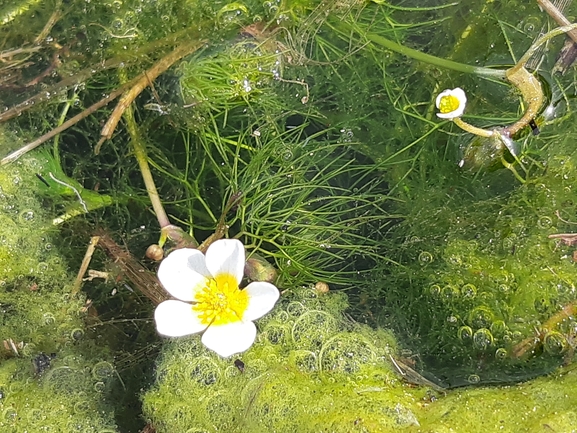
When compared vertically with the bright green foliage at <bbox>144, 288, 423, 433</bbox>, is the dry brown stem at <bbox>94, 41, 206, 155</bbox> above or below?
above

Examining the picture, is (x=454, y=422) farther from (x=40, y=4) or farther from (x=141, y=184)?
(x=40, y=4)

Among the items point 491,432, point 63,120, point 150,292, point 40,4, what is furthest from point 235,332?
point 40,4

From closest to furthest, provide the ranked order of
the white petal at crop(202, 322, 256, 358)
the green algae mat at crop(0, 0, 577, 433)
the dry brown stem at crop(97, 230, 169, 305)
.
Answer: the white petal at crop(202, 322, 256, 358)
the green algae mat at crop(0, 0, 577, 433)
the dry brown stem at crop(97, 230, 169, 305)

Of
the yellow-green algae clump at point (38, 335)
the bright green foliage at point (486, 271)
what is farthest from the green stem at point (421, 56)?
the yellow-green algae clump at point (38, 335)

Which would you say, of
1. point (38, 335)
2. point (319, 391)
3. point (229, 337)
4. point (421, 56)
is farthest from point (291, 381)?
point (421, 56)

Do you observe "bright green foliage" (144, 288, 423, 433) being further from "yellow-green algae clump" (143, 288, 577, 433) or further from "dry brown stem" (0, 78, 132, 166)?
"dry brown stem" (0, 78, 132, 166)

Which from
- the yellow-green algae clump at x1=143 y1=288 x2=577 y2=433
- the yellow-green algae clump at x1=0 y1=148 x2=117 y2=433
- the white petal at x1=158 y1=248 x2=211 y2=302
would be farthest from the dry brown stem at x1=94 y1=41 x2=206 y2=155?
the yellow-green algae clump at x1=143 y1=288 x2=577 y2=433

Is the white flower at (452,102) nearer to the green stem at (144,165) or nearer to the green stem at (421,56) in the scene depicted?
the green stem at (421,56)
